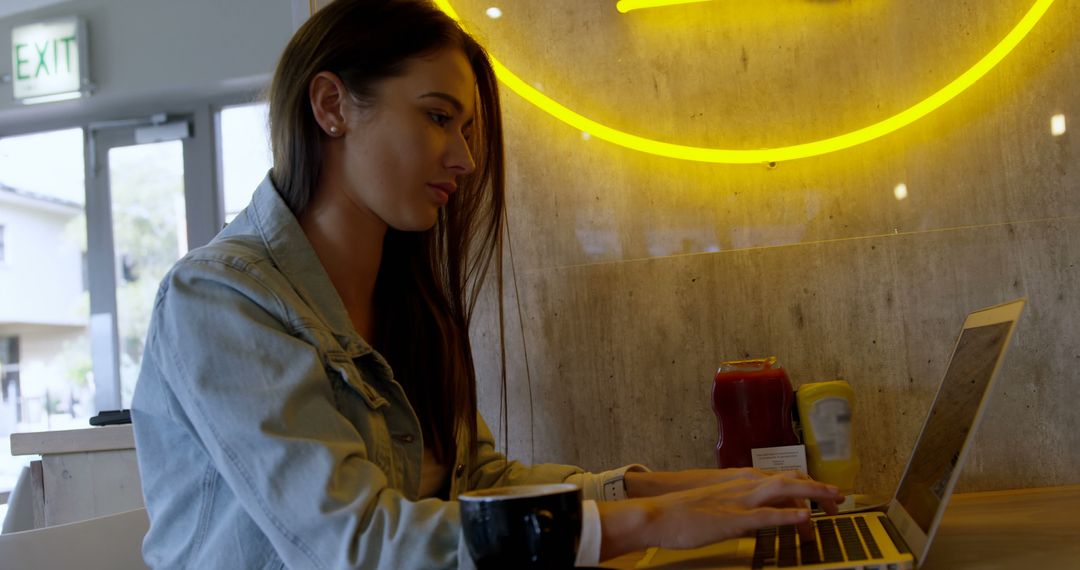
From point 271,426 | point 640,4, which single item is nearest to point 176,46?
point 640,4

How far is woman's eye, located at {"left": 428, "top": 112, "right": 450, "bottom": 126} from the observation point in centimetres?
123

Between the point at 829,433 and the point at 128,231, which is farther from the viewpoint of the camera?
the point at 128,231

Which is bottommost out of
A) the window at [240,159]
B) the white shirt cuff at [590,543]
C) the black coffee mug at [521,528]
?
the white shirt cuff at [590,543]

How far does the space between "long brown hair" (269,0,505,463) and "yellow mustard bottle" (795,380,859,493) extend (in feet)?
1.70

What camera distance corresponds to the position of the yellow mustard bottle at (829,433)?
1.45m

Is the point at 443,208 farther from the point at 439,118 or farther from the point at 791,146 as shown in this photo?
the point at 791,146

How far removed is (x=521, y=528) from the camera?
71 cm

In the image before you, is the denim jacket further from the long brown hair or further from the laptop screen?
the laptop screen

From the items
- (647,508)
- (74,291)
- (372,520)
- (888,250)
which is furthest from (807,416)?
(74,291)

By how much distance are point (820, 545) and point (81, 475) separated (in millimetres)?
1457

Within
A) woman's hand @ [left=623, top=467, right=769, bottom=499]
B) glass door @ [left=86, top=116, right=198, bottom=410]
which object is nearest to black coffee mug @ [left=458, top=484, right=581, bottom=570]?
woman's hand @ [left=623, top=467, right=769, bottom=499]

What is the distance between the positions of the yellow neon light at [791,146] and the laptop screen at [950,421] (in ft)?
1.60

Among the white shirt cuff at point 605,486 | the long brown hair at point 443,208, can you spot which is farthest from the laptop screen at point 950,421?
the long brown hair at point 443,208

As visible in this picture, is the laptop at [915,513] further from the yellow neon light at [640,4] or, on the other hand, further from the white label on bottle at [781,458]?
the yellow neon light at [640,4]
